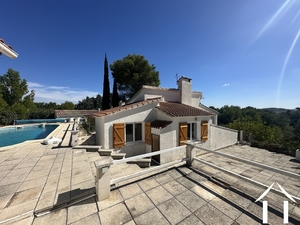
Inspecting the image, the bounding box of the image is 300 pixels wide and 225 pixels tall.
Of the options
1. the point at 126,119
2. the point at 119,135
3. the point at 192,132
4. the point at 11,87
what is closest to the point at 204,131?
the point at 192,132

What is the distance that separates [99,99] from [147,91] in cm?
5386

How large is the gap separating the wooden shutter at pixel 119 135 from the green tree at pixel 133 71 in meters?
14.4

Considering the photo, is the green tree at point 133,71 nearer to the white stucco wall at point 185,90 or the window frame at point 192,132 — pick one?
the white stucco wall at point 185,90

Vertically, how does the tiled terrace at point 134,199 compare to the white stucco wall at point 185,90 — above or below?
below

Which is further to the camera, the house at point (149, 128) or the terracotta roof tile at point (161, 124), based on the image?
the terracotta roof tile at point (161, 124)

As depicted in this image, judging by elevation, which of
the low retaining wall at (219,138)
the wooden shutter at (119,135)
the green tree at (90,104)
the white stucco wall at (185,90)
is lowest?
the low retaining wall at (219,138)

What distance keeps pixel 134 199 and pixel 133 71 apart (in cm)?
2064

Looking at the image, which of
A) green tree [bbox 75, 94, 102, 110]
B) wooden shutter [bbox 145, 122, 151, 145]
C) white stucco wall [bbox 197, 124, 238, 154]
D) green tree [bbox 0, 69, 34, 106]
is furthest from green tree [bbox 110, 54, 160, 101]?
green tree [bbox 75, 94, 102, 110]

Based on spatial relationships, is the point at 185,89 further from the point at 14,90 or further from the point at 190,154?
the point at 14,90

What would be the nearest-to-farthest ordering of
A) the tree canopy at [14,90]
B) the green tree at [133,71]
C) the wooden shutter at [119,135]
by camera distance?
1. the wooden shutter at [119,135]
2. the green tree at [133,71]
3. the tree canopy at [14,90]

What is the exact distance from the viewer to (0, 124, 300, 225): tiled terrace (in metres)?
2.70

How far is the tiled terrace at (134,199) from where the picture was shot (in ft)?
8.86

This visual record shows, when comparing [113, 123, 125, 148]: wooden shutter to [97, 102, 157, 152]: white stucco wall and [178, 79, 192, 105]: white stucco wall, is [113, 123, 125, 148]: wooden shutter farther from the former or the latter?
[178, 79, 192, 105]: white stucco wall

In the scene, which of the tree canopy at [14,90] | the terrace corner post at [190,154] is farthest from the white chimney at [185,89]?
the tree canopy at [14,90]
